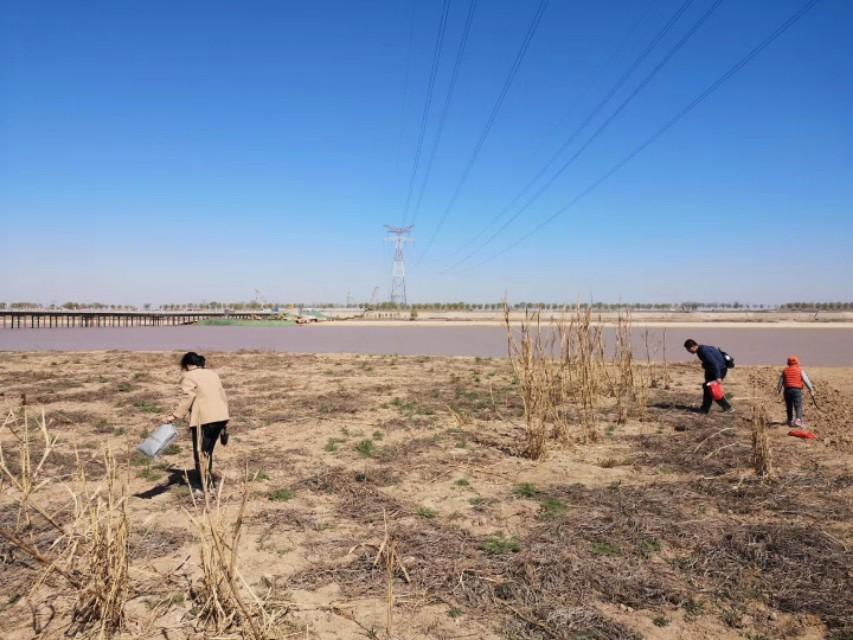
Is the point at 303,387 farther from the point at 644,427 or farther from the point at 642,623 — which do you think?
the point at 642,623

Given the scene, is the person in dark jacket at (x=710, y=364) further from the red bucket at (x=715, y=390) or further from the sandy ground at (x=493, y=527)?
the sandy ground at (x=493, y=527)

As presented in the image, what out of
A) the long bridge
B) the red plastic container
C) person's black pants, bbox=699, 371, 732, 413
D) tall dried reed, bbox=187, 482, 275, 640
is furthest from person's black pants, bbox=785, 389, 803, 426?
the long bridge

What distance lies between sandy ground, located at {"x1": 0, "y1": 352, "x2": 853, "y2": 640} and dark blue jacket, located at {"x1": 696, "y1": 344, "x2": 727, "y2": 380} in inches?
34.8

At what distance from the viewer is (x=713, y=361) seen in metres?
11.0

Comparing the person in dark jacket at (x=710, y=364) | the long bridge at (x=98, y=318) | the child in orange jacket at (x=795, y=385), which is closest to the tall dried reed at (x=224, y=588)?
the person in dark jacket at (x=710, y=364)

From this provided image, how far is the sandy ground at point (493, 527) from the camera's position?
418cm

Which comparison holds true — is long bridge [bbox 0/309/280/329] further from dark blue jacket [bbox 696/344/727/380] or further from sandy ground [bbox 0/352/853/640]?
dark blue jacket [bbox 696/344/727/380]

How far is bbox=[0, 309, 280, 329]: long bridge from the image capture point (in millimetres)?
58344

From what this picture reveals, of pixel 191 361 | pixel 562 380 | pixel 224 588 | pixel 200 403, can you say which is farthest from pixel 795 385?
pixel 224 588

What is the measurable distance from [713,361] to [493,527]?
714 cm

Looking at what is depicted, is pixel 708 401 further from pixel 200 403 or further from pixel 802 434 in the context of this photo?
pixel 200 403

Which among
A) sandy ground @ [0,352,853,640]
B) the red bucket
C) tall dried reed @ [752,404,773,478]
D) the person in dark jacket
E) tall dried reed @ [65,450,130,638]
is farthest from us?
the red bucket

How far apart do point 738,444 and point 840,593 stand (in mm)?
4456

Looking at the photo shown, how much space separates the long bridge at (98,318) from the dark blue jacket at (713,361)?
204 feet
